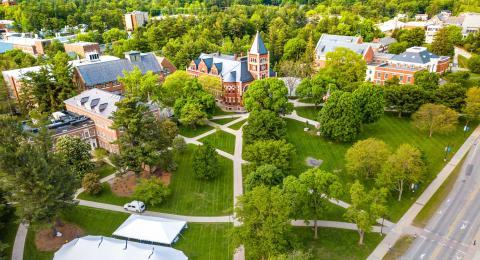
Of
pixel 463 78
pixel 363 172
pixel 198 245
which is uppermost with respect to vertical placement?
pixel 463 78

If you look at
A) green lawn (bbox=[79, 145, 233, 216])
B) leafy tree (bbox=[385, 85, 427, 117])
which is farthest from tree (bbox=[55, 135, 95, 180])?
leafy tree (bbox=[385, 85, 427, 117])

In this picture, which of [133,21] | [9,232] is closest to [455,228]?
[9,232]

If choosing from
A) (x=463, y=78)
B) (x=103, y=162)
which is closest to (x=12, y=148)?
(x=103, y=162)

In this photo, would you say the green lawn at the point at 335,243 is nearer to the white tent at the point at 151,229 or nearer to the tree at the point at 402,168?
the tree at the point at 402,168

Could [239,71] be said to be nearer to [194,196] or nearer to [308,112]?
[308,112]

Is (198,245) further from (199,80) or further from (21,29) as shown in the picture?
(21,29)

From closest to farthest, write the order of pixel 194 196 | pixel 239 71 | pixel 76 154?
pixel 194 196 → pixel 76 154 → pixel 239 71
